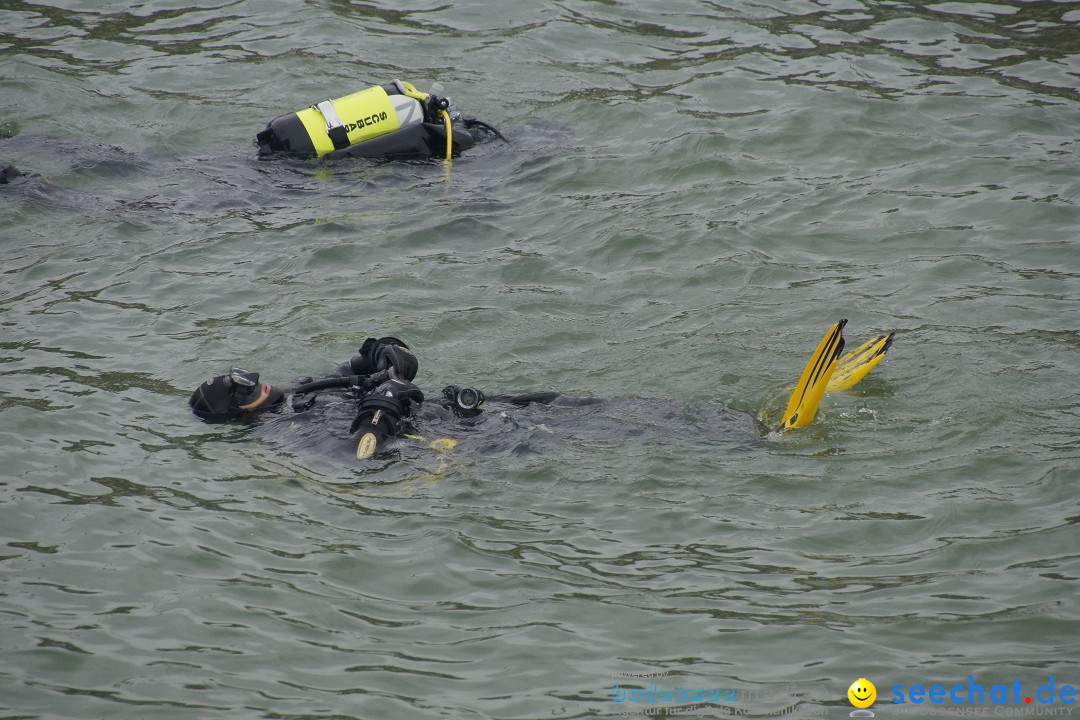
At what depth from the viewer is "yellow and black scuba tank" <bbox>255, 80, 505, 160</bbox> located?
876 centimetres

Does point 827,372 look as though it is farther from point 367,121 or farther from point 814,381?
point 367,121

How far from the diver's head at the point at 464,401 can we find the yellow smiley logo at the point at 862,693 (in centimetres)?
239

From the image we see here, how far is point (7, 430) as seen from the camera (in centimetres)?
545

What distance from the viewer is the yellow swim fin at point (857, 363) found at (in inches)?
218

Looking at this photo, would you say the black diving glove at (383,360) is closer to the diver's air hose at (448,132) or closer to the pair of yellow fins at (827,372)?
the pair of yellow fins at (827,372)

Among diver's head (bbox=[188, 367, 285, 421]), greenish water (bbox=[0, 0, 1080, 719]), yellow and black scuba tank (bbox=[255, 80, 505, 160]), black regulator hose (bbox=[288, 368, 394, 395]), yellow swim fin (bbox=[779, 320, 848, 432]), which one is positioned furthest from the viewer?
yellow and black scuba tank (bbox=[255, 80, 505, 160])

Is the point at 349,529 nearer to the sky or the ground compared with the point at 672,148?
nearer to the ground

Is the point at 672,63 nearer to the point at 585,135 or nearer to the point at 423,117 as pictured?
the point at 585,135

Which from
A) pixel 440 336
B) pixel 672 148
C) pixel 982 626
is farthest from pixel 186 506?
pixel 672 148

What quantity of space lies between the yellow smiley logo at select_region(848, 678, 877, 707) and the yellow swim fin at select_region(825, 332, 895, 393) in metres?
2.15

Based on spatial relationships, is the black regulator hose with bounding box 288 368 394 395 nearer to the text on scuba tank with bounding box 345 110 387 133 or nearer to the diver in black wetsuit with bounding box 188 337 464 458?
the diver in black wetsuit with bounding box 188 337 464 458

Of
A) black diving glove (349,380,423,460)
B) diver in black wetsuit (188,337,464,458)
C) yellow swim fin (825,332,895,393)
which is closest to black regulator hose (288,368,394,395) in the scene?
diver in black wetsuit (188,337,464,458)

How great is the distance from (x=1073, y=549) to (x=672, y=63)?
759 centimetres

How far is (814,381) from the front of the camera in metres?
5.23
